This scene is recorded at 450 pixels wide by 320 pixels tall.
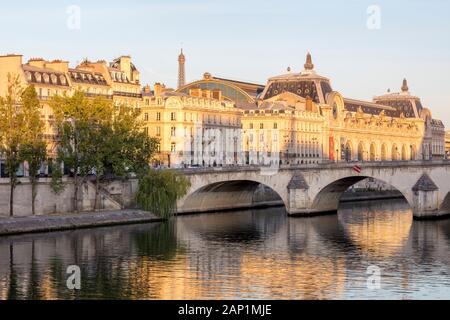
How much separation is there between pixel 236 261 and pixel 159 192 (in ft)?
86.7

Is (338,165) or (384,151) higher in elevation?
(384,151)

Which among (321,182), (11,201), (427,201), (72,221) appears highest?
(321,182)

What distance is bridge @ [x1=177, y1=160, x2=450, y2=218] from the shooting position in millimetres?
88000

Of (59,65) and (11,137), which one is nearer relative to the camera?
(11,137)

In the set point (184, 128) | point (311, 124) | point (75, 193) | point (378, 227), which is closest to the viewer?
point (378, 227)

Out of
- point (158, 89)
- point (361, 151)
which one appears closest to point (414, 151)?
point (361, 151)

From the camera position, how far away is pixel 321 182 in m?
93.6

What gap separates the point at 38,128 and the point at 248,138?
186 feet

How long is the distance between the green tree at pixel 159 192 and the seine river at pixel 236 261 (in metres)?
1.86

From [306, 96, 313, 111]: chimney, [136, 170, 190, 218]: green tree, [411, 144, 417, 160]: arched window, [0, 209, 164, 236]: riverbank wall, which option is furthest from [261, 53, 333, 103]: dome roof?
[0, 209, 164, 236]: riverbank wall

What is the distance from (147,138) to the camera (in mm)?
88250

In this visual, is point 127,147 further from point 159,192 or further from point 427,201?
point 427,201

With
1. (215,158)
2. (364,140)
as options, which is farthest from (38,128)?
(364,140)

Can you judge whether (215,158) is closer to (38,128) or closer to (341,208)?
(341,208)
